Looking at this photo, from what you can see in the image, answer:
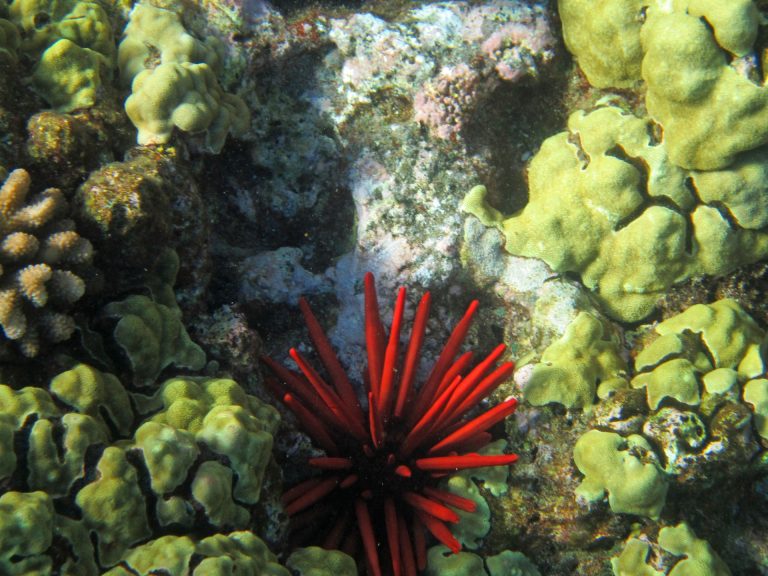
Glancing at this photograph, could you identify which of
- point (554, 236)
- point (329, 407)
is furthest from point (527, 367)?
point (329, 407)

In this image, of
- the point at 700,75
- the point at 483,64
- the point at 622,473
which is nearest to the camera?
the point at 622,473

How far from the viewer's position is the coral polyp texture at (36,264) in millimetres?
2066

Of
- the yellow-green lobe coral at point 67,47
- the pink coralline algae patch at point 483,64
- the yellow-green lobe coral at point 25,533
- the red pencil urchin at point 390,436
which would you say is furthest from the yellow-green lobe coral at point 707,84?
the yellow-green lobe coral at point 25,533

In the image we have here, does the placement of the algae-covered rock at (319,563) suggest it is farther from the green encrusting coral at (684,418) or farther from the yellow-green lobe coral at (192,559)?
the green encrusting coral at (684,418)

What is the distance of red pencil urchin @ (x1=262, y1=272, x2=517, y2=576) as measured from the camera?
2621mm

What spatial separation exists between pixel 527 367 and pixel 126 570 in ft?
6.57

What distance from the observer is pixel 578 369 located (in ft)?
9.43

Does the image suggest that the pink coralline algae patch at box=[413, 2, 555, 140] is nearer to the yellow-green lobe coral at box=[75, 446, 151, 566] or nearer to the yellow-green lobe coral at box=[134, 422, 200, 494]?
the yellow-green lobe coral at box=[134, 422, 200, 494]

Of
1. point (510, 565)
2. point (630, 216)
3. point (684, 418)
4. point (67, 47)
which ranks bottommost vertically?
point (510, 565)

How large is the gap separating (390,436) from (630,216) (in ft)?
5.61

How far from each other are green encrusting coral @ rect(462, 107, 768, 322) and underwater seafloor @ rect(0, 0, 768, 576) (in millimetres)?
15

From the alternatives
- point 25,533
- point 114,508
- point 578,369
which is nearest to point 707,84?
point 578,369

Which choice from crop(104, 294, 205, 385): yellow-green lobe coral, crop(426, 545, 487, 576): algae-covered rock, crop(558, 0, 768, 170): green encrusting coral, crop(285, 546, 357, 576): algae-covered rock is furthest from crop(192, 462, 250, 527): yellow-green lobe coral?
crop(558, 0, 768, 170): green encrusting coral

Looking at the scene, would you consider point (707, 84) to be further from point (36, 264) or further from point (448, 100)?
point (36, 264)
